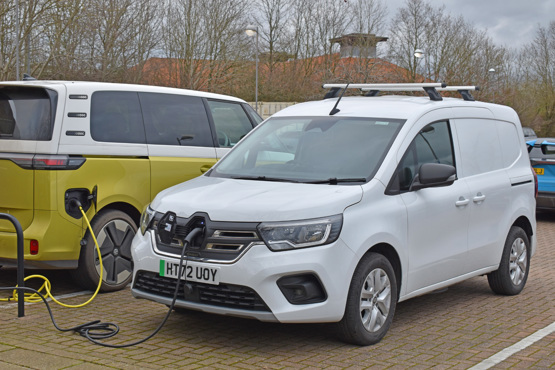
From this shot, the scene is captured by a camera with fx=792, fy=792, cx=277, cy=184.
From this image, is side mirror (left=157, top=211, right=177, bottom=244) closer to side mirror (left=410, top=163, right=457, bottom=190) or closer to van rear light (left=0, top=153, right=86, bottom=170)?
van rear light (left=0, top=153, right=86, bottom=170)

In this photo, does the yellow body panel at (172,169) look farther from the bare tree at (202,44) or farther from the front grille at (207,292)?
the bare tree at (202,44)

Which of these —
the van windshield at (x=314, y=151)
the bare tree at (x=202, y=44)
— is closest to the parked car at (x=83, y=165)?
the van windshield at (x=314, y=151)

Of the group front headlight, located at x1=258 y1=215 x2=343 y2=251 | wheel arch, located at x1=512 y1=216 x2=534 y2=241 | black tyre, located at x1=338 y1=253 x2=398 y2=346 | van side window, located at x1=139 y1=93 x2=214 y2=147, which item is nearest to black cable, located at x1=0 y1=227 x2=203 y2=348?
front headlight, located at x1=258 y1=215 x2=343 y2=251

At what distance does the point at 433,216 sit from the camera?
6.43m

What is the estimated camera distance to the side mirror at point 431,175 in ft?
20.4

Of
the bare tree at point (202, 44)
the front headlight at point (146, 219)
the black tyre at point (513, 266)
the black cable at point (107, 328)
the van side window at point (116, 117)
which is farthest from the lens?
the bare tree at point (202, 44)

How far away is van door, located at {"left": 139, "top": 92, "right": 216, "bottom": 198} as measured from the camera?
26.1ft

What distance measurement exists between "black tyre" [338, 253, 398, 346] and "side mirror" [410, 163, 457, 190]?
791 mm

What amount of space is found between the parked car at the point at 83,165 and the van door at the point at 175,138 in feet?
0.04

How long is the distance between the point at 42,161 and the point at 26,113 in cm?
58

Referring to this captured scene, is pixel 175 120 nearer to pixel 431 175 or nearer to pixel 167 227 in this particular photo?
pixel 167 227

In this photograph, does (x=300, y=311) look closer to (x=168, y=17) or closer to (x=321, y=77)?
(x=168, y=17)

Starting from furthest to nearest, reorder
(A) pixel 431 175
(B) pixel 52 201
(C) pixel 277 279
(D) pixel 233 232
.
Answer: (B) pixel 52 201
(A) pixel 431 175
(D) pixel 233 232
(C) pixel 277 279

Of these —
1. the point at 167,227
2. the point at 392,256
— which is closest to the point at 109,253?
the point at 167,227
